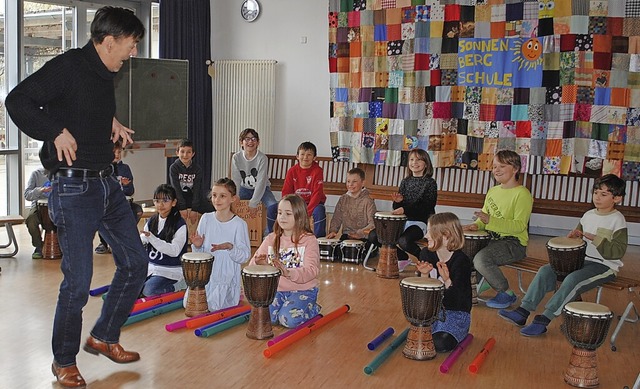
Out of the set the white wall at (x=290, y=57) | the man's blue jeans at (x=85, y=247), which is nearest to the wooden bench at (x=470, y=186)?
the white wall at (x=290, y=57)

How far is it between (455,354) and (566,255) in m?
1.10

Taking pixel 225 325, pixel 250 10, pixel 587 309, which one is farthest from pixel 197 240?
pixel 250 10

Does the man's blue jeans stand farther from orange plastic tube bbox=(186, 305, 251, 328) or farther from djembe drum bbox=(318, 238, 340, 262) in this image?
djembe drum bbox=(318, 238, 340, 262)

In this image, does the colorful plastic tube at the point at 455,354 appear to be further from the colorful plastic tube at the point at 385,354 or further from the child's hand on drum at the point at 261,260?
the child's hand on drum at the point at 261,260

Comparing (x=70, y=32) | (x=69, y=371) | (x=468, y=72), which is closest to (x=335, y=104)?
(x=468, y=72)

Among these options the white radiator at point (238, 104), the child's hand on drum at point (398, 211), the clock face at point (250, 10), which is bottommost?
the child's hand on drum at point (398, 211)

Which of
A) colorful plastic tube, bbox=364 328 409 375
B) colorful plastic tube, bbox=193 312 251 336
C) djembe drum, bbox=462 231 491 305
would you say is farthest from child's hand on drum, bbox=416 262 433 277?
colorful plastic tube, bbox=193 312 251 336

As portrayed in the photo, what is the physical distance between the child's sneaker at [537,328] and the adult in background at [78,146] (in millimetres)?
2467

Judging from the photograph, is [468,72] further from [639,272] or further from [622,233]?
[622,233]

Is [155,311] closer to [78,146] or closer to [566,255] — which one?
[78,146]

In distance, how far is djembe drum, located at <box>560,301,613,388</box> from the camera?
3.78m

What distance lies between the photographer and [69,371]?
3.50m

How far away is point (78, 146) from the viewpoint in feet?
10.9

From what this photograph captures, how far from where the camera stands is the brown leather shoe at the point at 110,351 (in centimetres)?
372
